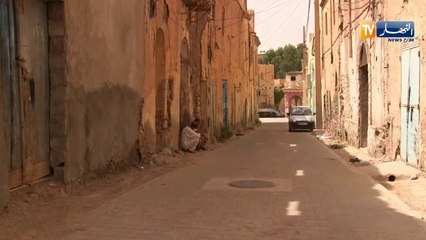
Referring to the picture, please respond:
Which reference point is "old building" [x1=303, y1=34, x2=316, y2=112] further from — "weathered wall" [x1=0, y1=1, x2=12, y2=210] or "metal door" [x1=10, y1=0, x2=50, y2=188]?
"weathered wall" [x1=0, y1=1, x2=12, y2=210]

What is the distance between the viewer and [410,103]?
11.4m

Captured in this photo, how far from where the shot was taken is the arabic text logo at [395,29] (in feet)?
34.5

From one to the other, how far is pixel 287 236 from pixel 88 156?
4556 millimetres

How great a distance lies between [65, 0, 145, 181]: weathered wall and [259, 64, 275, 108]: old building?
71.1m

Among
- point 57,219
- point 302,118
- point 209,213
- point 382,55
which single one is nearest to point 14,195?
point 57,219

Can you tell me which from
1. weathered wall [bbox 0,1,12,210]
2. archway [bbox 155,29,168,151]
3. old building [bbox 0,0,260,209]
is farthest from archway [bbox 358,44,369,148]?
weathered wall [bbox 0,1,12,210]

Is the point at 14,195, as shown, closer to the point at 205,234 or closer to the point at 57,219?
the point at 57,219

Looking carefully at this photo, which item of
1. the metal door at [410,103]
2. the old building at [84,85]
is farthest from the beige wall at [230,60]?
the metal door at [410,103]

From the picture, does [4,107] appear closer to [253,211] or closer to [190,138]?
[253,211]

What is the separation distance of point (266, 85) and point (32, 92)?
256 feet

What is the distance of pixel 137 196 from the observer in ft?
26.9

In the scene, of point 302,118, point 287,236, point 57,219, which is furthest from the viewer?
point 302,118

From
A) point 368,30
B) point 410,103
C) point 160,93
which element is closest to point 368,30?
point 368,30

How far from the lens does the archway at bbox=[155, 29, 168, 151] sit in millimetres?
14570
